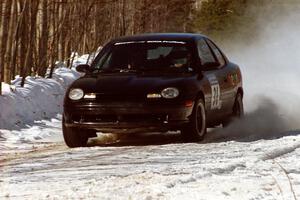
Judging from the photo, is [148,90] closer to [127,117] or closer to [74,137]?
[127,117]

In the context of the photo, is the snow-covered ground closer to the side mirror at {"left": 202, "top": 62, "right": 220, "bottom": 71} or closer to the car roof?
the side mirror at {"left": 202, "top": 62, "right": 220, "bottom": 71}

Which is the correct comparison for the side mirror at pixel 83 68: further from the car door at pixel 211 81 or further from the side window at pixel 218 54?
the side window at pixel 218 54

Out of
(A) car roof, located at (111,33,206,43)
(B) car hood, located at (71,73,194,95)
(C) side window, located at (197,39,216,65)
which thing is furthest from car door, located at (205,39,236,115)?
(B) car hood, located at (71,73,194,95)

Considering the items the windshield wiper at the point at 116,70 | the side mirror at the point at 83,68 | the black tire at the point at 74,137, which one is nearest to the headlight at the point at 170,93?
the windshield wiper at the point at 116,70

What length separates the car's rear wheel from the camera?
31.8 feet

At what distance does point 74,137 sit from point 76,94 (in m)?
0.57

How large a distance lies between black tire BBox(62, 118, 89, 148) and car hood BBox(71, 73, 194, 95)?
55 cm

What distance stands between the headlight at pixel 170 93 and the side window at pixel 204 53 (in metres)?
1.19

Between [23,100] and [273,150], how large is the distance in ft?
21.8

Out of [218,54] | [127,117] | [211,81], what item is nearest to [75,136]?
[127,117]

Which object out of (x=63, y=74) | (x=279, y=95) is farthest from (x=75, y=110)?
(x=63, y=74)

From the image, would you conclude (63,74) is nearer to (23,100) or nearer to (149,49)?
(23,100)

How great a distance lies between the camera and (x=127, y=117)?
30.9 feet

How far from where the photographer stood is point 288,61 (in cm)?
3297
